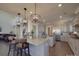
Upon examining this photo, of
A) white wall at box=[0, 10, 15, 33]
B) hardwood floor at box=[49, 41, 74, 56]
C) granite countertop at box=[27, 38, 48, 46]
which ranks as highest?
white wall at box=[0, 10, 15, 33]

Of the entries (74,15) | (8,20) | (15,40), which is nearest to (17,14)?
(8,20)

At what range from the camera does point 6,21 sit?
1.92 meters

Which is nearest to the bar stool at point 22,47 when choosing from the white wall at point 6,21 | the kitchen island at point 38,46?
the kitchen island at point 38,46

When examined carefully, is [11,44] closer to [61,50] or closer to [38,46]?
[38,46]

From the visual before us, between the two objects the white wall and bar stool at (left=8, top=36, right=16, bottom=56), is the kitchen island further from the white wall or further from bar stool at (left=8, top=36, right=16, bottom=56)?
the white wall

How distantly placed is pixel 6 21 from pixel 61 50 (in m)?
1.03

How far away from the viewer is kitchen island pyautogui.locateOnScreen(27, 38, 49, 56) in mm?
1927

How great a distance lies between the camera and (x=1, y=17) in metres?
1.92

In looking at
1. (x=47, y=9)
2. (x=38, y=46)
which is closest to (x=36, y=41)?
(x=38, y=46)

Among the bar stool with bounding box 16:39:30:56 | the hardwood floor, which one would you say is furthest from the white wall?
the hardwood floor

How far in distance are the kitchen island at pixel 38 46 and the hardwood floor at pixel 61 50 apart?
0.09 m

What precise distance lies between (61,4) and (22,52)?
103 cm

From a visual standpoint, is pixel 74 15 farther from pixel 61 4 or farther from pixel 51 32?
pixel 51 32

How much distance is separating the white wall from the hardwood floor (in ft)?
2.57
